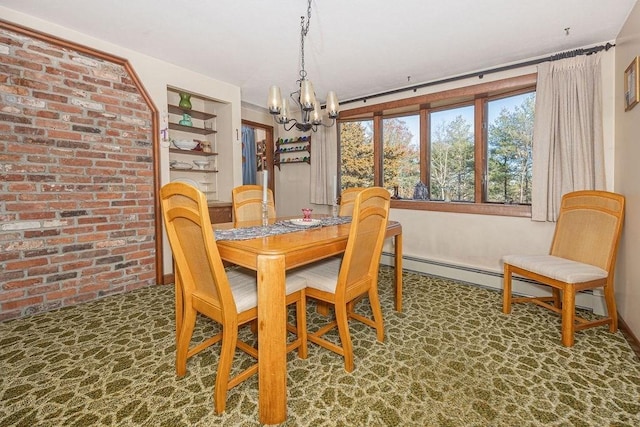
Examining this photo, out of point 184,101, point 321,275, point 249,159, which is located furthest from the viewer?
point 249,159

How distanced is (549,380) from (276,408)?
1443 millimetres

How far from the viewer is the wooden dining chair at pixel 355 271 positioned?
1.58 meters

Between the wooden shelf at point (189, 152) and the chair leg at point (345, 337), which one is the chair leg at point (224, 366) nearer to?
the chair leg at point (345, 337)

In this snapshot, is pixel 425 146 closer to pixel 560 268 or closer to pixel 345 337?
pixel 560 268

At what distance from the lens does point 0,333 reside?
205cm

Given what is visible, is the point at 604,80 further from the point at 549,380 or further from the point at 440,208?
the point at 549,380

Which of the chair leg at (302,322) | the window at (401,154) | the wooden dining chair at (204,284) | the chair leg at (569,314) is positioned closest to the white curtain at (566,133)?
the chair leg at (569,314)

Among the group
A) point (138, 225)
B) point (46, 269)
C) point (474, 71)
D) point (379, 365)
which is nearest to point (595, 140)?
point (474, 71)

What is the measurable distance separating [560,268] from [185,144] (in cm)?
382

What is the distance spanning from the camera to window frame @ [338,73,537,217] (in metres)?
2.97

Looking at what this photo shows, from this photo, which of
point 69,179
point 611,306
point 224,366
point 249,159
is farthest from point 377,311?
point 249,159

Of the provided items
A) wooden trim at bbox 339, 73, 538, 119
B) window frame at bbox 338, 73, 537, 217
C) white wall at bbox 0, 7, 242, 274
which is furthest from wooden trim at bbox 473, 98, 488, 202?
white wall at bbox 0, 7, 242, 274

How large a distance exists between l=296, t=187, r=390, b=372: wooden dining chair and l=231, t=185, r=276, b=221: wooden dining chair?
1009mm

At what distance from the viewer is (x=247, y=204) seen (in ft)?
9.09
